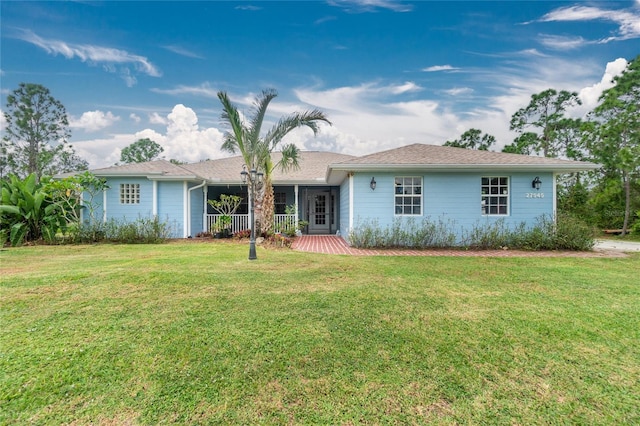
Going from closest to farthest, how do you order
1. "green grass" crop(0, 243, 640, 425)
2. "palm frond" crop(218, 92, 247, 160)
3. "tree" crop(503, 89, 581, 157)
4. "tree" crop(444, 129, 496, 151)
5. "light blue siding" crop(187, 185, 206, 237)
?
1. "green grass" crop(0, 243, 640, 425)
2. "palm frond" crop(218, 92, 247, 160)
3. "light blue siding" crop(187, 185, 206, 237)
4. "tree" crop(503, 89, 581, 157)
5. "tree" crop(444, 129, 496, 151)

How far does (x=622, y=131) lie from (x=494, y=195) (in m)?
11.3

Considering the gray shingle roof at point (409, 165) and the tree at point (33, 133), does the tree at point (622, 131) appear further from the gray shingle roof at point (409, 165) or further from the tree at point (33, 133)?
the tree at point (33, 133)

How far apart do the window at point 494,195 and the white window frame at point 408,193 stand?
7.19 feet

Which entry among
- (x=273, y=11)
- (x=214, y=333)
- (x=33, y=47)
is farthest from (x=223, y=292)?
(x=33, y=47)

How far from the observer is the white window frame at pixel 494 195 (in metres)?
9.98

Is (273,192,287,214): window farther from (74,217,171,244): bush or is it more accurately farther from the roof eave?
the roof eave

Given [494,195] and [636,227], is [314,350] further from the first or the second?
[636,227]

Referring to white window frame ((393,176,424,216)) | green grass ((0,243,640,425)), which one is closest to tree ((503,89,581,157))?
white window frame ((393,176,424,216))

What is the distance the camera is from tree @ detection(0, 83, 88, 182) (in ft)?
80.5

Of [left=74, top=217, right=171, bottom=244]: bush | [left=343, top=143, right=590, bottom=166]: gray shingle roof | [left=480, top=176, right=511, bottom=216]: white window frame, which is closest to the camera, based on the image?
[left=343, top=143, right=590, bottom=166]: gray shingle roof

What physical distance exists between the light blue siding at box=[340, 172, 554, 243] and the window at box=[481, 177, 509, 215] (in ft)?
0.50

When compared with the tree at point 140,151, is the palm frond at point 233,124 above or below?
below

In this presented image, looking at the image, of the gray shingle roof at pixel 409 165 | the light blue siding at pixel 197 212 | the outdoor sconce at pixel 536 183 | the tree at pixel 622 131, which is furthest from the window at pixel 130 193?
the tree at pixel 622 131

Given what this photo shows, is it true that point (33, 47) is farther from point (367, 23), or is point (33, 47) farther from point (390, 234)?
point (390, 234)
